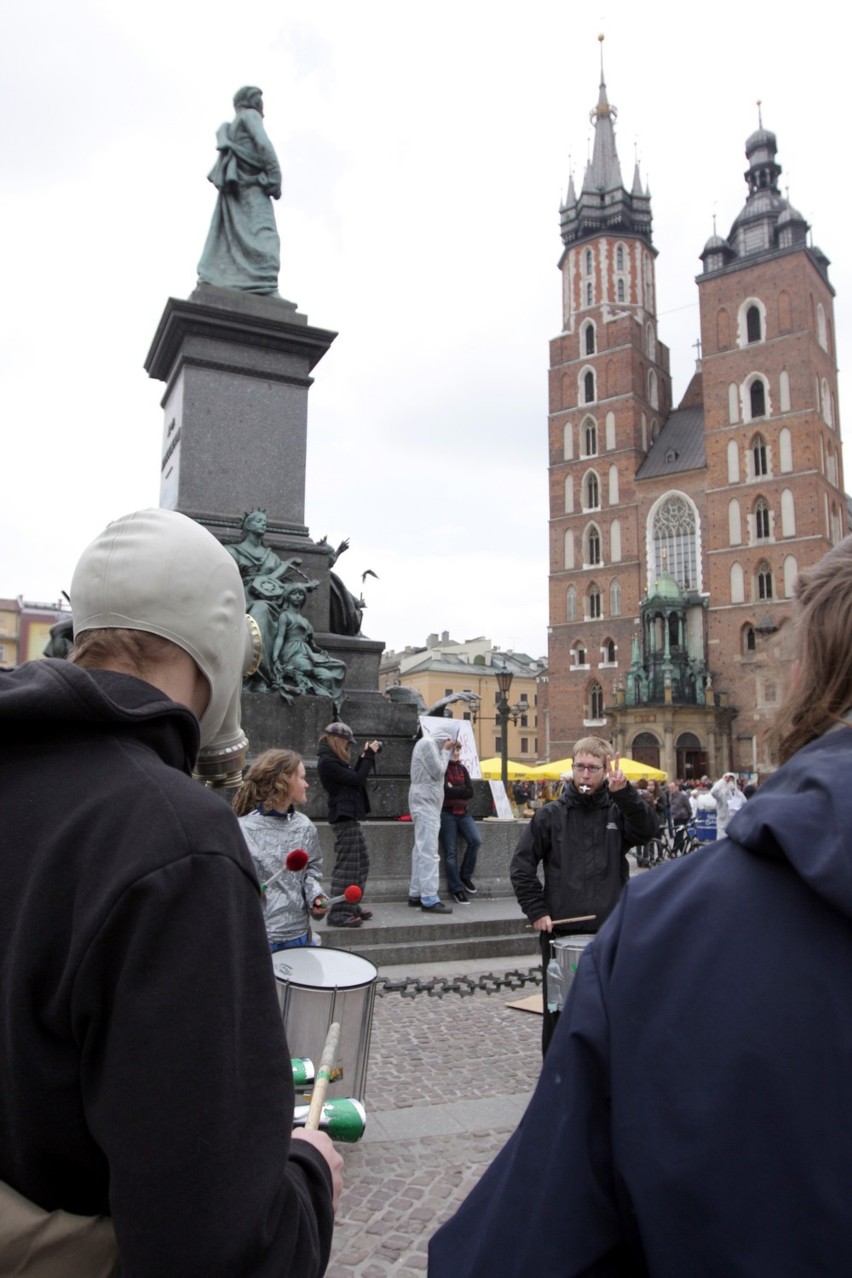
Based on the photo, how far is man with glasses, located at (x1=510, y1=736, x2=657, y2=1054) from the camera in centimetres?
423

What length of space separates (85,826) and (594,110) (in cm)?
7484

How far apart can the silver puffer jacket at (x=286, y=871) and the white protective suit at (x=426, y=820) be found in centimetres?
265

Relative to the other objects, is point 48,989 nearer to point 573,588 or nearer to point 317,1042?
point 317,1042

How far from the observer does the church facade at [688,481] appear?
151 ft

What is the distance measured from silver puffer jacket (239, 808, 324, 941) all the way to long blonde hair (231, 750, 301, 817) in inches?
3.3

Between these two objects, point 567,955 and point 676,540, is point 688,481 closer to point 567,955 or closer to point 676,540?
point 676,540

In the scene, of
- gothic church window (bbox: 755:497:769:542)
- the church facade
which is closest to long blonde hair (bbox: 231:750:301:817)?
the church facade

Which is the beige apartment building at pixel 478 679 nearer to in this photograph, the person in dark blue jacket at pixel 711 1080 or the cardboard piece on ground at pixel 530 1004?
the cardboard piece on ground at pixel 530 1004

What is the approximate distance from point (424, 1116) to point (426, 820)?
317cm

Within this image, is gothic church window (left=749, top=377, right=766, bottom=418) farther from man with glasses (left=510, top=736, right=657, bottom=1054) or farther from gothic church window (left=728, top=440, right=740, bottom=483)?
man with glasses (left=510, top=736, right=657, bottom=1054)

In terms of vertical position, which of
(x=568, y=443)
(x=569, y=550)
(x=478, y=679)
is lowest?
(x=478, y=679)

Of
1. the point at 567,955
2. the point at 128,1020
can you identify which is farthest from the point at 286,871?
the point at 128,1020

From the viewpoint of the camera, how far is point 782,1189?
2.82ft

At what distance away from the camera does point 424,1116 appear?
3795 mm
